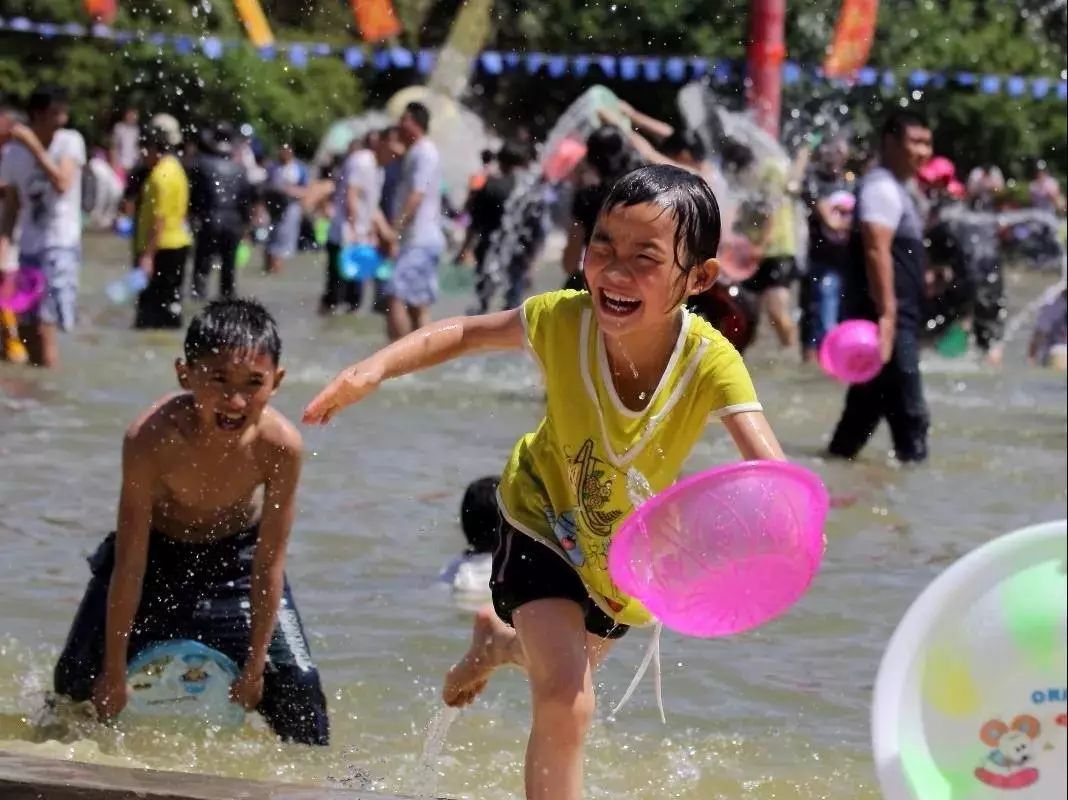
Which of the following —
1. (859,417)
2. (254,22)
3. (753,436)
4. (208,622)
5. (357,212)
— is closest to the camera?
(753,436)

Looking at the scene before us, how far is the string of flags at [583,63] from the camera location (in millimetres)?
25547

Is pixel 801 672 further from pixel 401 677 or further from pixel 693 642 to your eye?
pixel 401 677

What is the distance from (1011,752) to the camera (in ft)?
10.2

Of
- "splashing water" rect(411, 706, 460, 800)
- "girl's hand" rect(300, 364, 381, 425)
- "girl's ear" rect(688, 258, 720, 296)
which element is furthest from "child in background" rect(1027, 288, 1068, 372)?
"girl's hand" rect(300, 364, 381, 425)

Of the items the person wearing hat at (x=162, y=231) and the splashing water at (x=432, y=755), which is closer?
the splashing water at (x=432, y=755)

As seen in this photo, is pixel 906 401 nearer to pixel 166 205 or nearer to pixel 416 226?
pixel 416 226

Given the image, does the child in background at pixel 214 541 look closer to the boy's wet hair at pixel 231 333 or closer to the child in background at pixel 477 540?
the boy's wet hair at pixel 231 333

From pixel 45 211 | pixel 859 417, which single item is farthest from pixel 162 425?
pixel 45 211

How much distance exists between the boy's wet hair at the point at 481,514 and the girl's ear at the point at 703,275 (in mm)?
2321

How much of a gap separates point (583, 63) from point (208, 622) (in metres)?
22.4

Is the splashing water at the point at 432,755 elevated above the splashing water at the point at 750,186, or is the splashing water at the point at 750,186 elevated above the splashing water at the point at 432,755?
the splashing water at the point at 750,186

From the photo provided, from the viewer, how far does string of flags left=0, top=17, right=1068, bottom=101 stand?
1006 inches

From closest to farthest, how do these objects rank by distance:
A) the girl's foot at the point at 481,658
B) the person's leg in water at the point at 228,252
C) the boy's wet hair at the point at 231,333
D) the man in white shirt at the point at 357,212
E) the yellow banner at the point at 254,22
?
the girl's foot at the point at 481,658 < the boy's wet hair at the point at 231,333 < the man in white shirt at the point at 357,212 < the person's leg in water at the point at 228,252 < the yellow banner at the point at 254,22

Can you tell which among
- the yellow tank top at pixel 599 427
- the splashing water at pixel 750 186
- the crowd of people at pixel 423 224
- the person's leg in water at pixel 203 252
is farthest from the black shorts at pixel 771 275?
the yellow tank top at pixel 599 427
